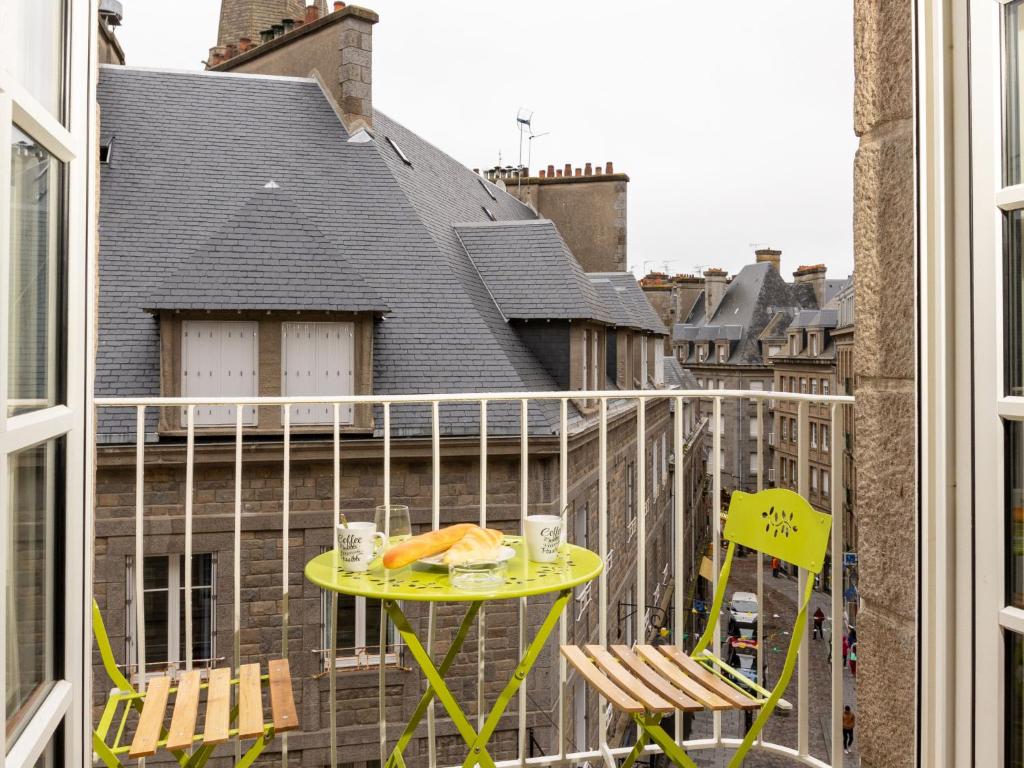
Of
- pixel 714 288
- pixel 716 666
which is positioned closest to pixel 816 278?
pixel 714 288

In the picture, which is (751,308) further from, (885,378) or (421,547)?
(885,378)

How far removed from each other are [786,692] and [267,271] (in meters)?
21.3

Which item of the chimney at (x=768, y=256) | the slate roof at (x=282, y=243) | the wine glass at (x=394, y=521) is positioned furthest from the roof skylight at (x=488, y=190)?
the chimney at (x=768, y=256)

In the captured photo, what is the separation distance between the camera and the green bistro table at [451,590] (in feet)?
7.25

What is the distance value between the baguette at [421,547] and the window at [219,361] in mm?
7262

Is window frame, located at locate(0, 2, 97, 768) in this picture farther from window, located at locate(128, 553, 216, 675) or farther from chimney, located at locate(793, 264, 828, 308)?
chimney, located at locate(793, 264, 828, 308)

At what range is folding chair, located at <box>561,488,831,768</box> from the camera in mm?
2346

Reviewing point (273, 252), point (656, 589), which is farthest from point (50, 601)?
point (656, 589)

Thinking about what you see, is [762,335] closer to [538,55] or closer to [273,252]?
[538,55]

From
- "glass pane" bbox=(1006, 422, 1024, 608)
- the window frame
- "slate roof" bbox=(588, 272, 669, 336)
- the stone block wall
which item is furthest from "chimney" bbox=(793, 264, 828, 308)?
the window frame

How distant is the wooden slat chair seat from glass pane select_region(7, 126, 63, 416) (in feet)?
3.34

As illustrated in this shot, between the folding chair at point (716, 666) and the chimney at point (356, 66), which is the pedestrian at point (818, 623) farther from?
the folding chair at point (716, 666)

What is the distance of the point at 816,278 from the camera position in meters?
43.9

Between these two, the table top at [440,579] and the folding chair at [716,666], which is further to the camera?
the folding chair at [716,666]
